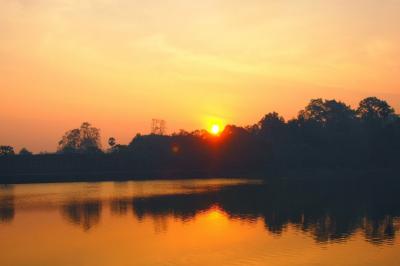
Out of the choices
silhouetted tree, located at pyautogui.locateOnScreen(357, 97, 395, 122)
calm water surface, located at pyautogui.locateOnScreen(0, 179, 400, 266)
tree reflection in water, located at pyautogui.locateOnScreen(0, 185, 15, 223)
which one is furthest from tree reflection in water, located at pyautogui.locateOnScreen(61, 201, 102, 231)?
silhouetted tree, located at pyautogui.locateOnScreen(357, 97, 395, 122)

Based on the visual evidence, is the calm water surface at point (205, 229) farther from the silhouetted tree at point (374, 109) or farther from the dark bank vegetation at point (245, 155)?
the silhouetted tree at point (374, 109)

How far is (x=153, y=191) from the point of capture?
279ft

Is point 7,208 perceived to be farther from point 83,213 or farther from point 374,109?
point 374,109

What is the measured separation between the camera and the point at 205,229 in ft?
147

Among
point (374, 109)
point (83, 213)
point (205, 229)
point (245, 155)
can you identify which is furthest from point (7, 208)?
point (374, 109)

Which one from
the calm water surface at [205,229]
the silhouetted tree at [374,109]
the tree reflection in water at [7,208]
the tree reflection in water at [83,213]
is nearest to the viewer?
the calm water surface at [205,229]

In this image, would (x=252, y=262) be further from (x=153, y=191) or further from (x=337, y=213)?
(x=153, y=191)

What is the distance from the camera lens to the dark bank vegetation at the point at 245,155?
5531 inches

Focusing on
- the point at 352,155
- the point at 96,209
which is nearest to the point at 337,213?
the point at 96,209

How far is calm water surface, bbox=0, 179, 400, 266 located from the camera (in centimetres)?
3366

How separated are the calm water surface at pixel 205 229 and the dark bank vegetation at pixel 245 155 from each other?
217 feet

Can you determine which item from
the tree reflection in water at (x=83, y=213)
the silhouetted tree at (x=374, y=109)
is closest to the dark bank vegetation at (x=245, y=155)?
the silhouetted tree at (x=374, y=109)

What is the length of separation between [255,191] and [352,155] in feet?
230

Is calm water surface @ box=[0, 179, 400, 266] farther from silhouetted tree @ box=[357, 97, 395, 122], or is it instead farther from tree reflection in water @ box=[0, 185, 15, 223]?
silhouetted tree @ box=[357, 97, 395, 122]
